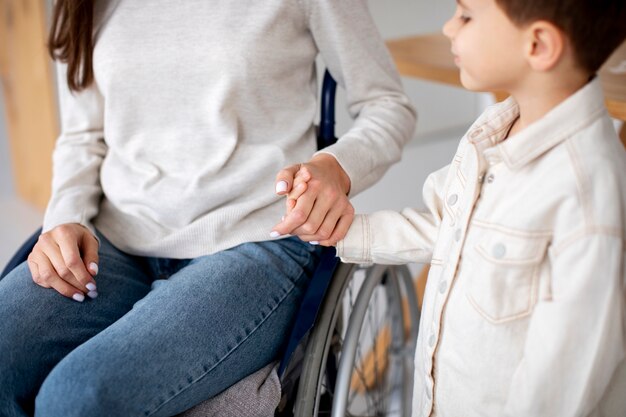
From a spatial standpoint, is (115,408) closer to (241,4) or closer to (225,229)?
(225,229)

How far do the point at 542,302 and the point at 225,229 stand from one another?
1.61ft

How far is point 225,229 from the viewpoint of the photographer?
43.2 inches

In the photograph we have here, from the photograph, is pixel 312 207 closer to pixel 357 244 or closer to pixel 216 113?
pixel 357 244

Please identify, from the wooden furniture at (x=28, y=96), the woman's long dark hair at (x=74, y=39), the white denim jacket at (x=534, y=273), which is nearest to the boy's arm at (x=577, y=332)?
the white denim jacket at (x=534, y=273)

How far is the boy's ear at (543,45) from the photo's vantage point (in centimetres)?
71

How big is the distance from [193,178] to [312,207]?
23cm

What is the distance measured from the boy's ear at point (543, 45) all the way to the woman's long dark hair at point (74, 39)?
0.68 m

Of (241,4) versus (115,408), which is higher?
(241,4)

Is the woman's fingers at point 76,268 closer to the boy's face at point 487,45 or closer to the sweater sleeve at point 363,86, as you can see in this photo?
the sweater sleeve at point 363,86

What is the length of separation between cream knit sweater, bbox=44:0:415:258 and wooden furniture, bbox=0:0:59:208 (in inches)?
41.9

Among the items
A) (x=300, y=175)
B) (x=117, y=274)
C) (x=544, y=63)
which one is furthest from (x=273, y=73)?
(x=544, y=63)

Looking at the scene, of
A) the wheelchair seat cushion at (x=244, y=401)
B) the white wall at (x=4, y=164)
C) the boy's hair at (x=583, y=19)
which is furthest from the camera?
the white wall at (x=4, y=164)

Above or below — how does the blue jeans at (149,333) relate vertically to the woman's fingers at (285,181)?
below

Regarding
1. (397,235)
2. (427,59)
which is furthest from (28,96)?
(397,235)
